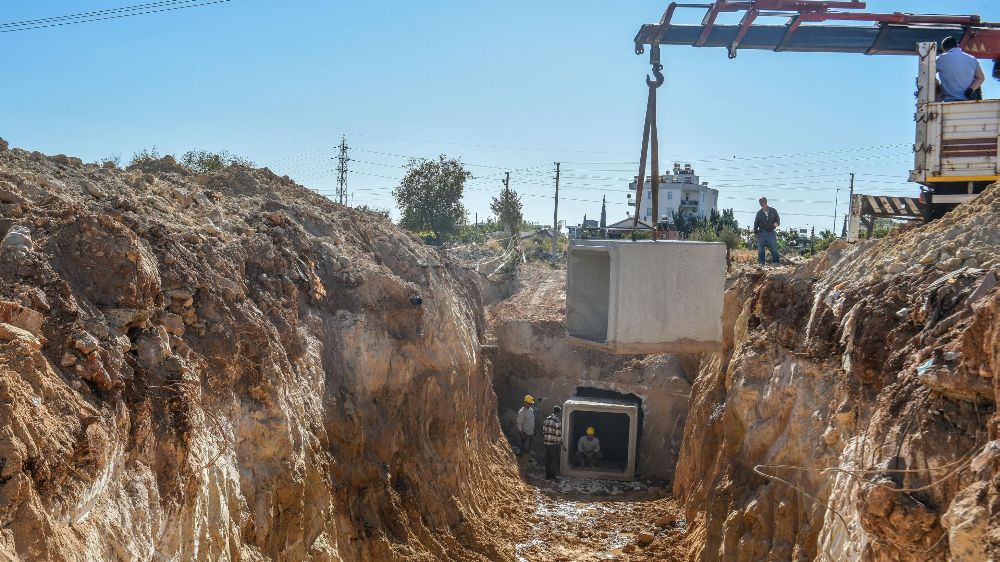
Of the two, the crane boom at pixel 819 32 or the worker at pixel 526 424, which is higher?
the crane boom at pixel 819 32

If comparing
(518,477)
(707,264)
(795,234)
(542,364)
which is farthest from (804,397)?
(795,234)

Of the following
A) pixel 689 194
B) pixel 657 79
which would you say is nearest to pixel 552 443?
pixel 657 79

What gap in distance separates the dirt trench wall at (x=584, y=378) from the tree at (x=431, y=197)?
1856 cm

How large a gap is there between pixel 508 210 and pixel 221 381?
121 ft

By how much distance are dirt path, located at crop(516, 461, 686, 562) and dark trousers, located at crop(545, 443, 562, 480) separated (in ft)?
0.67

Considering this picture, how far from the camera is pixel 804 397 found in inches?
387

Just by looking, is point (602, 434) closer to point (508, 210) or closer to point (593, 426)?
point (593, 426)

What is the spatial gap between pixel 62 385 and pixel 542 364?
1617cm

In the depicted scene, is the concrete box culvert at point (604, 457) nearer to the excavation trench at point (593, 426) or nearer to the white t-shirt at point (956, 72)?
the excavation trench at point (593, 426)

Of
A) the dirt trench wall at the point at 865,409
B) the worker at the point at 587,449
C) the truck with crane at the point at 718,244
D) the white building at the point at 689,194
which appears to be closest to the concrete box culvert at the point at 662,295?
the truck with crane at the point at 718,244

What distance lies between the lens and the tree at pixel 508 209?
4447cm

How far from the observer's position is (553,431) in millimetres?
18391

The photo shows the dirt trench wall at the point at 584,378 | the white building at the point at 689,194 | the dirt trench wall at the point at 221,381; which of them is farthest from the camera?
the white building at the point at 689,194

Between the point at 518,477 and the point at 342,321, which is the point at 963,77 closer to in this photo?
the point at 342,321
